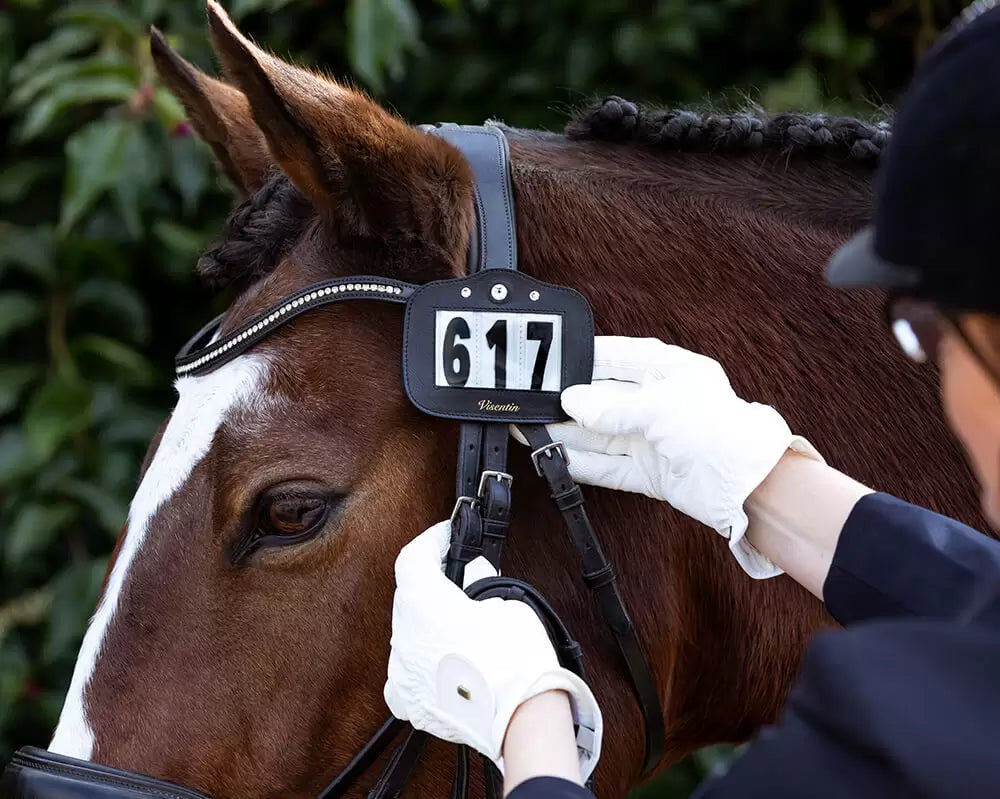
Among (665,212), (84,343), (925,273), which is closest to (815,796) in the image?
(925,273)

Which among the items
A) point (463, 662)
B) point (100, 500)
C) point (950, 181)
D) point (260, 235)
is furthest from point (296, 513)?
point (100, 500)

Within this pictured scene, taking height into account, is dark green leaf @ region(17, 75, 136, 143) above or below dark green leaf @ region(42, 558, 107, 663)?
above

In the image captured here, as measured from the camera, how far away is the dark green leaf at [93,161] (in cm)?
279

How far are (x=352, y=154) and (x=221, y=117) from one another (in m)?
0.56

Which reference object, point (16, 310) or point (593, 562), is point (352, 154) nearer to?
point (593, 562)

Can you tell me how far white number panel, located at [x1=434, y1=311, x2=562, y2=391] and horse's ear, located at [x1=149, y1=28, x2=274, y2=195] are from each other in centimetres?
53

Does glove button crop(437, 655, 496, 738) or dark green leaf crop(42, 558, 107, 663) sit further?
dark green leaf crop(42, 558, 107, 663)

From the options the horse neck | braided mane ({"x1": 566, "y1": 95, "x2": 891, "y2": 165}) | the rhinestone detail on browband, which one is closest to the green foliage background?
braided mane ({"x1": 566, "y1": 95, "x2": 891, "y2": 165})

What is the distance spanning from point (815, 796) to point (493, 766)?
0.72 m

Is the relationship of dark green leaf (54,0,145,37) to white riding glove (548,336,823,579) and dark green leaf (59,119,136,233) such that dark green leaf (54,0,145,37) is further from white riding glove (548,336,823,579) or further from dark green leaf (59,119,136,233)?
white riding glove (548,336,823,579)

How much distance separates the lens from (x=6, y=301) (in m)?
3.00

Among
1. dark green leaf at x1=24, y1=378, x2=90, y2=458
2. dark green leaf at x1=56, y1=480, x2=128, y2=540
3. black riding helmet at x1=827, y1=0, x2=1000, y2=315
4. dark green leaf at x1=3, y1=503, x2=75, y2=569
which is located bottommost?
dark green leaf at x1=3, y1=503, x2=75, y2=569

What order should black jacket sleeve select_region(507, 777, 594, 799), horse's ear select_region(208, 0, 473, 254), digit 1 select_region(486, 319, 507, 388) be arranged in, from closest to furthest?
black jacket sleeve select_region(507, 777, 594, 799), horse's ear select_region(208, 0, 473, 254), digit 1 select_region(486, 319, 507, 388)

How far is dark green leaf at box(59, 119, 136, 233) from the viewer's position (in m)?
2.79
